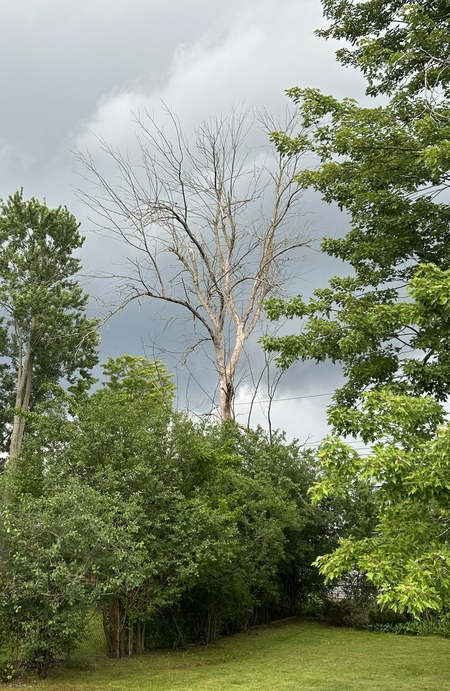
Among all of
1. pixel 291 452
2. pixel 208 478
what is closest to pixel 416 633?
pixel 291 452

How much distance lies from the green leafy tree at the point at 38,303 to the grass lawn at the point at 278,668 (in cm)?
1526

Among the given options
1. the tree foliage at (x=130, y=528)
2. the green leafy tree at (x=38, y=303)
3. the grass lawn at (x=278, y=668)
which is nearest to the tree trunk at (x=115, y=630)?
the tree foliage at (x=130, y=528)

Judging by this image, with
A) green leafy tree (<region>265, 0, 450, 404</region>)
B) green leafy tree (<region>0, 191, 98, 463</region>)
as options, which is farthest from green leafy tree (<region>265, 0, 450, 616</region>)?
green leafy tree (<region>0, 191, 98, 463</region>)

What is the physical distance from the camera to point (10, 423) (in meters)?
28.6

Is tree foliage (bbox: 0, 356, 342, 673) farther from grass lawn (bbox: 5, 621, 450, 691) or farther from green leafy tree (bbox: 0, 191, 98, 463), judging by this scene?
green leafy tree (bbox: 0, 191, 98, 463)

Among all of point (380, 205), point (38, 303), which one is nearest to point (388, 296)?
point (380, 205)

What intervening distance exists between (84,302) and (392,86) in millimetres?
18998

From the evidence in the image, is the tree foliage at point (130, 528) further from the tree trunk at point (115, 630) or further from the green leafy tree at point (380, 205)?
the green leafy tree at point (380, 205)

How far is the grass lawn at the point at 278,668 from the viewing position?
9.96m

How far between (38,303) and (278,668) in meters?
18.7

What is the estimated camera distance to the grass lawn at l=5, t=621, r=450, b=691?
392 inches

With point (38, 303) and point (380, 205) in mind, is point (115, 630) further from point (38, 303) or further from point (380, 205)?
point (38, 303)

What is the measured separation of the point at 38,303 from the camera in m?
26.2

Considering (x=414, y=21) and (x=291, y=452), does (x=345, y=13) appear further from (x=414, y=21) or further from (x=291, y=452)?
(x=291, y=452)
